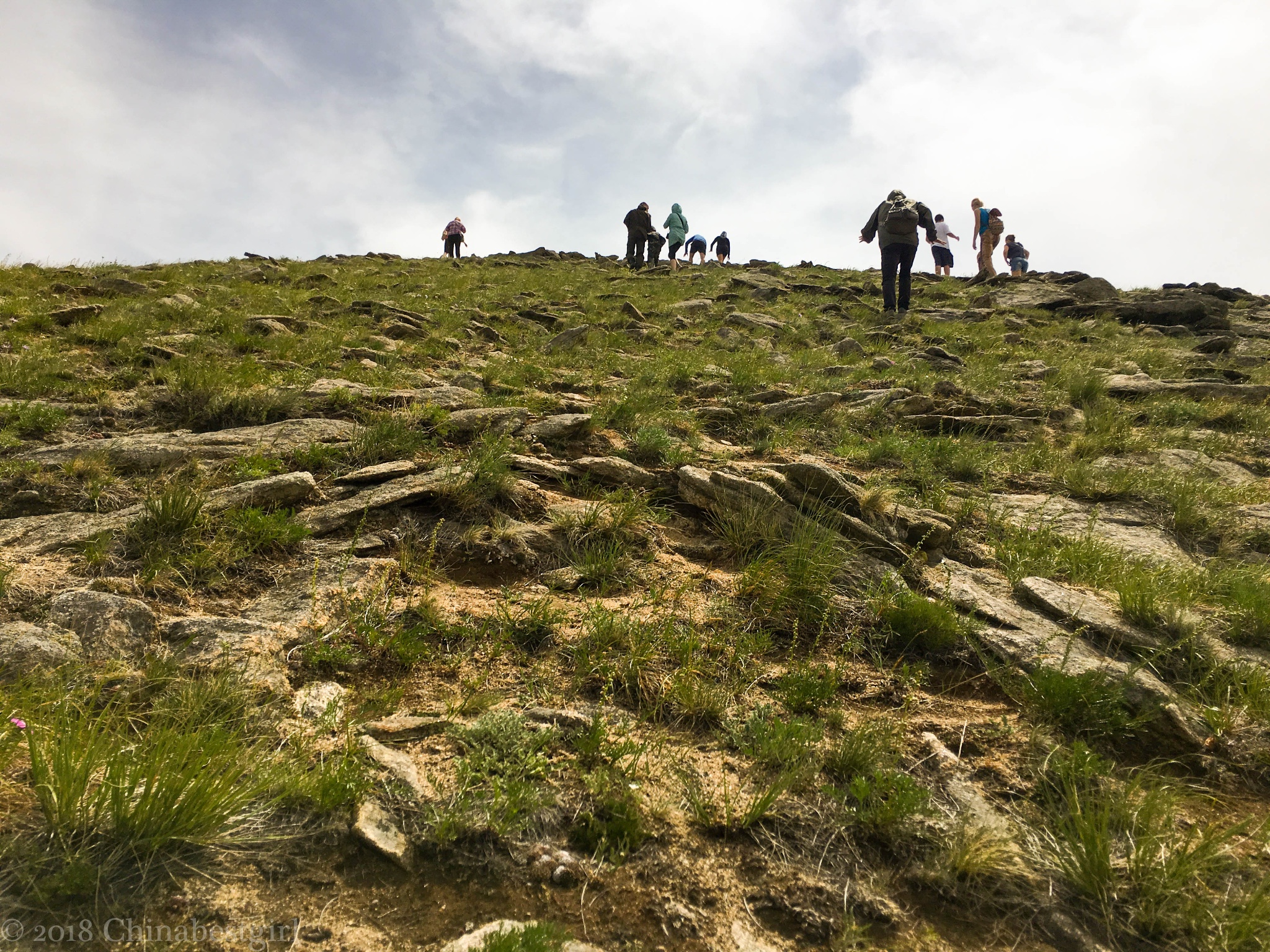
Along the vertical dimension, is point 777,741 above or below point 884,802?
above

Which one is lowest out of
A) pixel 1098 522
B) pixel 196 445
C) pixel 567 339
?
pixel 1098 522

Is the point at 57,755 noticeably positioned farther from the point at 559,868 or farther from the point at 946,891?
the point at 946,891

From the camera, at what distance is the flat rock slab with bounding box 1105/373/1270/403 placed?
29.4 feet

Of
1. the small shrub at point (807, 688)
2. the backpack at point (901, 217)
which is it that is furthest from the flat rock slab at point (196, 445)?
the backpack at point (901, 217)

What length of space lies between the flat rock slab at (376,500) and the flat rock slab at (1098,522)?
16.1ft

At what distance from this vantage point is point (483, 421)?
21.0 feet

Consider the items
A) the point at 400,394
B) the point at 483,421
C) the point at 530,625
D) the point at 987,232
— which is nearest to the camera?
the point at 530,625

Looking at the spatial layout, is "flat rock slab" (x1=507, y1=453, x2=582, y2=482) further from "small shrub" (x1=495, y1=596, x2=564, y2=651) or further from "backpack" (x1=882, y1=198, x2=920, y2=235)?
"backpack" (x1=882, y1=198, x2=920, y2=235)

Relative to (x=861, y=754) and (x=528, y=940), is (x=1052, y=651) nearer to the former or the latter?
(x=861, y=754)

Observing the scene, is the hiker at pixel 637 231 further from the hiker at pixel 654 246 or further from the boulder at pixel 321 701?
the boulder at pixel 321 701

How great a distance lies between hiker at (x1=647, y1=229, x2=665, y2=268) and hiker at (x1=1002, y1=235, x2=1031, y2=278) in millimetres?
13904

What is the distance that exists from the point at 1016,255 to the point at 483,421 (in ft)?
87.1

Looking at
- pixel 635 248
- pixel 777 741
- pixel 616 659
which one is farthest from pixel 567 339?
pixel 635 248

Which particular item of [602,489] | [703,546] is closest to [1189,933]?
[703,546]
